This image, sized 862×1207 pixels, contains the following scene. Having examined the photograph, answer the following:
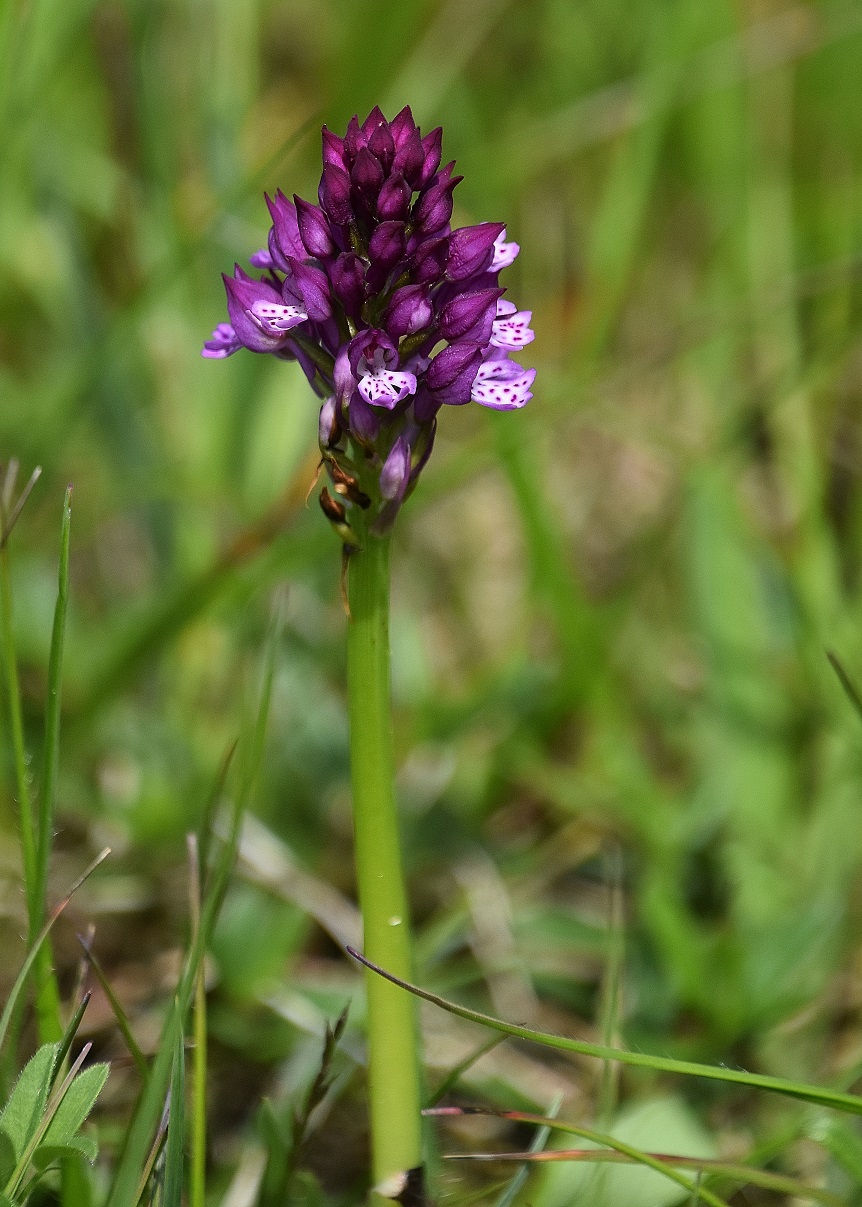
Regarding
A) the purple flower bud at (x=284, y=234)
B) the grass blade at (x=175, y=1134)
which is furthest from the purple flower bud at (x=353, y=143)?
the grass blade at (x=175, y=1134)

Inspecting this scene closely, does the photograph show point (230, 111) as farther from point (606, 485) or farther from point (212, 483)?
point (606, 485)

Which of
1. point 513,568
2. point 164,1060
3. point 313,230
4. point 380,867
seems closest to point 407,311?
point 313,230

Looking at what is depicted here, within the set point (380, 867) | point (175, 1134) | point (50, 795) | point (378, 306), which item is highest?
point (378, 306)

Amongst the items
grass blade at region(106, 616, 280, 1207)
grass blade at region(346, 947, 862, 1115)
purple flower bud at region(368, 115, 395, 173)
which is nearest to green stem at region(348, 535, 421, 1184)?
grass blade at region(346, 947, 862, 1115)

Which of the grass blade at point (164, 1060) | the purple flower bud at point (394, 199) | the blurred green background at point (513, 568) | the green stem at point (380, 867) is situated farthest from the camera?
the blurred green background at point (513, 568)

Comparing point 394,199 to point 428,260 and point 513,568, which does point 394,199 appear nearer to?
point 428,260

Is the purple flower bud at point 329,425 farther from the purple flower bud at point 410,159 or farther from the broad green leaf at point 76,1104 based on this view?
the broad green leaf at point 76,1104
